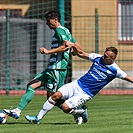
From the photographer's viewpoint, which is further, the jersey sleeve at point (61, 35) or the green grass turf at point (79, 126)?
the jersey sleeve at point (61, 35)

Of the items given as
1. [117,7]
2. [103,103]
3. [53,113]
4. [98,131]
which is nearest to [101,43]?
[117,7]

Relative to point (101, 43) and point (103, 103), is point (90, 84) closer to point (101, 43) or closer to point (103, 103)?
point (103, 103)

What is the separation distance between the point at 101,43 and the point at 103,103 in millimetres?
5725

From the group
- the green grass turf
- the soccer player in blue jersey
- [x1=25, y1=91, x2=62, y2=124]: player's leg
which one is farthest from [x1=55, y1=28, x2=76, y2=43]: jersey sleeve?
the green grass turf

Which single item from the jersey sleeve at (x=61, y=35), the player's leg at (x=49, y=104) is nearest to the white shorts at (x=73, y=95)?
the player's leg at (x=49, y=104)

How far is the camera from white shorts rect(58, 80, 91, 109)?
11219mm

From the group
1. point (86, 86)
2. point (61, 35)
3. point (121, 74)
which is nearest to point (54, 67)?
point (61, 35)

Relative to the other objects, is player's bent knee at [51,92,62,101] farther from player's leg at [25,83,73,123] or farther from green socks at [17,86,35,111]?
green socks at [17,86,35,111]

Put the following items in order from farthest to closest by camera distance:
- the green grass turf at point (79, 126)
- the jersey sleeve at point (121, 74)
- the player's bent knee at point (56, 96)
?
the jersey sleeve at point (121, 74) → the player's bent knee at point (56, 96) → the green grass turf at point (79, 126)

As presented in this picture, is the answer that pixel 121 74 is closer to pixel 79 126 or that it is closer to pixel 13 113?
pixel 79 126

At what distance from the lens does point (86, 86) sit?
11.4m

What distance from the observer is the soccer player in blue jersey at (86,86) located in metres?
11.2

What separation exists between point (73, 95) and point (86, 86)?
27cm

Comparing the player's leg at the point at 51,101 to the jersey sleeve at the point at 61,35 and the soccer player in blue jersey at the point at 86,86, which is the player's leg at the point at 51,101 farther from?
the jersey sleeve at the point at 61,35
